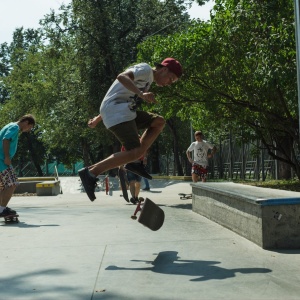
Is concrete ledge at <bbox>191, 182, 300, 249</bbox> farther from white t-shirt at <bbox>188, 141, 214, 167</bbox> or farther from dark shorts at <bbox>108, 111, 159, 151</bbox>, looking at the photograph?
white t-shirt at <bbox>188, 141, 214, 167</bbox>

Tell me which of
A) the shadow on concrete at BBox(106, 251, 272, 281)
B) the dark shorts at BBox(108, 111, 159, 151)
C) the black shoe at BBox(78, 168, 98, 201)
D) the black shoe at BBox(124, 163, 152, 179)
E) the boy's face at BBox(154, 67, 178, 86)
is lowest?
the shadow on concrete at BBox(106, 251, 272, 281)

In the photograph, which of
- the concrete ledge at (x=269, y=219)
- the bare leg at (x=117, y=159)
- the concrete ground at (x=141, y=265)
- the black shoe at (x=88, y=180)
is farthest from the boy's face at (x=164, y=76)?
the concrete ground at (x=141, y=265)

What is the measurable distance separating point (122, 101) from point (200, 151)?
8661 mm

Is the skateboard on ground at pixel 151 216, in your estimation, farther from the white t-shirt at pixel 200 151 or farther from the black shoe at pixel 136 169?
the white t-shirt at pixel 200 151

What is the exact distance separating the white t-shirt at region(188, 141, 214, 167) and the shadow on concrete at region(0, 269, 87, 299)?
9.77m

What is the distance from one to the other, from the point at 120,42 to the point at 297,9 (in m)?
26.1

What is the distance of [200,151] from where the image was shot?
47.2ft

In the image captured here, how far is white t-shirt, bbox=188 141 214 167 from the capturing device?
14344 millimetres

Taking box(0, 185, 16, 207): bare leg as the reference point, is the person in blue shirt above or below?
above

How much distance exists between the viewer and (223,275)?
454cm

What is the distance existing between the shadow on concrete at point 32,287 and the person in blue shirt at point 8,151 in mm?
4216

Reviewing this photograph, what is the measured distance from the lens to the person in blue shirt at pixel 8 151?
8734 millimetres

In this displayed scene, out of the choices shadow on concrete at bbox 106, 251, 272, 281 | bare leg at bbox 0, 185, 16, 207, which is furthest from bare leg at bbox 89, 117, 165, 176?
bare leg at bbox 0, 185, 16, 207

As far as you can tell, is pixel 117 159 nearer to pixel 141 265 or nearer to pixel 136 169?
pixel 136 169
